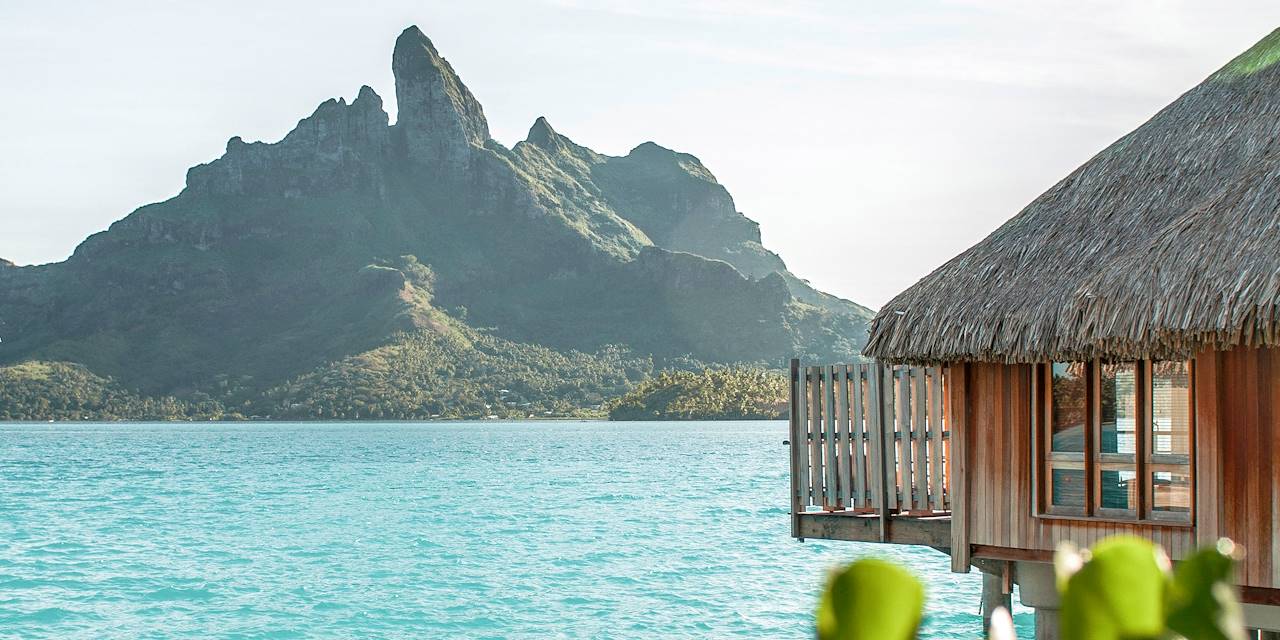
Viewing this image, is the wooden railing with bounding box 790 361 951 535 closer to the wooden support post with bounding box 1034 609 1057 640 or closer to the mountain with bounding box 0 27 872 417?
the wooden support post with bounding box 1034 609 1057 640

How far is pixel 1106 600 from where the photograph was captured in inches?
21.1

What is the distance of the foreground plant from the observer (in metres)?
0.54

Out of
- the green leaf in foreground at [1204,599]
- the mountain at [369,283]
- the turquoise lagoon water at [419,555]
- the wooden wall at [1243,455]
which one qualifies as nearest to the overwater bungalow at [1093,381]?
the wooden wall at [1243,455]

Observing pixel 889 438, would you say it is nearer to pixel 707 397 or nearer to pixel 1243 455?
pixel 1243 455

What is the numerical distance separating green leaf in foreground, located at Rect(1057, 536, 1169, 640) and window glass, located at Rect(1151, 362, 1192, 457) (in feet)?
24.8

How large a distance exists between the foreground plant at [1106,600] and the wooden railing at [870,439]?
341 inches

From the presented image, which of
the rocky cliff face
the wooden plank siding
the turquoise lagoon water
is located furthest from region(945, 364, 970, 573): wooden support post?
the rocky cliff face

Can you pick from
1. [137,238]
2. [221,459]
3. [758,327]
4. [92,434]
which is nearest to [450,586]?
[221,459]

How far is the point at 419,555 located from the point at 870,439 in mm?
21978

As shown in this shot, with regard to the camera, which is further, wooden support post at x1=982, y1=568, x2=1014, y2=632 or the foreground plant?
wooden support post at x1=982, y1=568, x2=1014, y2=632

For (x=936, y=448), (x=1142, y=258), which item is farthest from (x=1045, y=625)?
(x=1142, y=258)

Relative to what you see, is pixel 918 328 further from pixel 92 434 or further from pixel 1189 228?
pixel 92 434

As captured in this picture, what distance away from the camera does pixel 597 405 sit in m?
140

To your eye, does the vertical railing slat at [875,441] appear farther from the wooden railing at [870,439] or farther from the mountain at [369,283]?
the mountain at [369,283]
